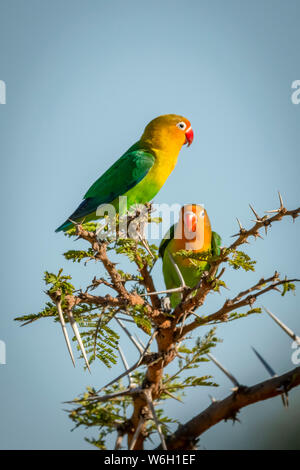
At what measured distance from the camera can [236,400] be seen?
2.58 meters

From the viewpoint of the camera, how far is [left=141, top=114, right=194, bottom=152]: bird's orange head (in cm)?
633

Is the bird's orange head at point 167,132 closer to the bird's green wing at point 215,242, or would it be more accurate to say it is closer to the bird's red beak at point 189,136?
the bird's red beak at point 189,136

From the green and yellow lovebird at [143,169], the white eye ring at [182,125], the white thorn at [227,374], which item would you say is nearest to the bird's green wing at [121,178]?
the green and yellow lovebird at [143,169]

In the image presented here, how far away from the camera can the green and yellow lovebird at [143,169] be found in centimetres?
574

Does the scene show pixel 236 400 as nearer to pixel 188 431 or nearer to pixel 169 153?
pixel 188 431

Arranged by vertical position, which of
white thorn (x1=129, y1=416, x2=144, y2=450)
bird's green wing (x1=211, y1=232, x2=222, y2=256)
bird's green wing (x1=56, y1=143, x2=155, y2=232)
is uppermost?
bird's green wing (x1=56, y1=143, x2=155, y2=232)

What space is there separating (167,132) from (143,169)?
791 mm

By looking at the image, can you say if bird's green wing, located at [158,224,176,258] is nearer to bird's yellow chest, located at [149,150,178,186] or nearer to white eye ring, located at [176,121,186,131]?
bird's yellow chest, located at [149,150,178,186]

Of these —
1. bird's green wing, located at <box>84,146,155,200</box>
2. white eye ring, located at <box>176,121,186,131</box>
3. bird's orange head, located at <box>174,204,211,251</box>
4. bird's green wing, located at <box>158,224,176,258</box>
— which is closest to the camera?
bird's orange head, located at <box>174,204,211,251</box>

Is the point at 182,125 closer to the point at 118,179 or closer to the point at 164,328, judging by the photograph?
the point at 118,179

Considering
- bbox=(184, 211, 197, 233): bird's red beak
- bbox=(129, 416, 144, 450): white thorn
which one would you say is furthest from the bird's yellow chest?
bbox=(129, 416, 144, 450): white thorn

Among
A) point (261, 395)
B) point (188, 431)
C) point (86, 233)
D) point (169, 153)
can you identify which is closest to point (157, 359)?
point (188, 431)

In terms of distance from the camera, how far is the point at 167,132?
20.9 feet
